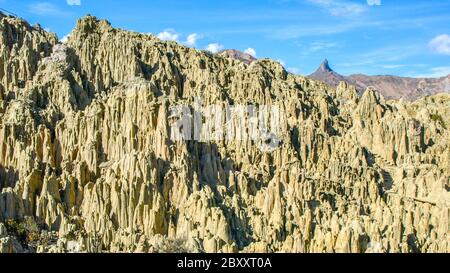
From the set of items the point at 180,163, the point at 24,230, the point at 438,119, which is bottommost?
the point at 24,230

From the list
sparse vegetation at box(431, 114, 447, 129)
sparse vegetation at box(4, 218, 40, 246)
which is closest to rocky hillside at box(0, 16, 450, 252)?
sparse vegetation at box(4, 218, 40, 246)

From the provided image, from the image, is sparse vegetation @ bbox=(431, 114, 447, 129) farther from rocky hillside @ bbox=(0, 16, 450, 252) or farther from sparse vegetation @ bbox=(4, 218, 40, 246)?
sparse vegetation @ bbox=(4, 218, 40, 246)

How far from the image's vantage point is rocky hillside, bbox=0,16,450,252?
208ft

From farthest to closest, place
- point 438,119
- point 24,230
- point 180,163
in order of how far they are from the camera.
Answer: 1. point 438,119
2. point 180,163
3. point 24,230

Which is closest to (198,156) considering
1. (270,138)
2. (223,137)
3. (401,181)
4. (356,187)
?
(223,137)

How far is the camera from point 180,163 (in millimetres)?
70375

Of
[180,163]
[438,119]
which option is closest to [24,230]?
[180,163]

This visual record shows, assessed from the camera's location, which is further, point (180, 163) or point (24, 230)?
point (180, 163)

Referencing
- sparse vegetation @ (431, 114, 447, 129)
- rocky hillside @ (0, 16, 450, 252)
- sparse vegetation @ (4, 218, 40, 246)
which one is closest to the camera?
sparse vegetation @ (4, 218, 40, 246)

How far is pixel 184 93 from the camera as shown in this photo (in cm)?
8438

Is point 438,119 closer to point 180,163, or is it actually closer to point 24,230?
point 180,163

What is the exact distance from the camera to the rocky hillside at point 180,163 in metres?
63.3

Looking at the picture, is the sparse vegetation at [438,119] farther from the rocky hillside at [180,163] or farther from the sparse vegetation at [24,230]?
the sparse vegetation at [24,230]

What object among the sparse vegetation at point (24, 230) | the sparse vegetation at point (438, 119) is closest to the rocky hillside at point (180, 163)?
the sparse vegetation at point (24, 230)
